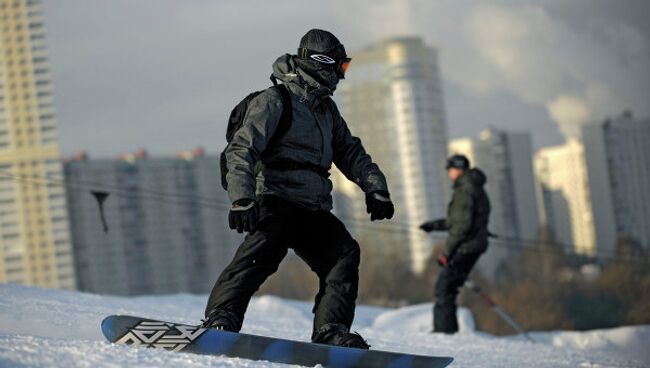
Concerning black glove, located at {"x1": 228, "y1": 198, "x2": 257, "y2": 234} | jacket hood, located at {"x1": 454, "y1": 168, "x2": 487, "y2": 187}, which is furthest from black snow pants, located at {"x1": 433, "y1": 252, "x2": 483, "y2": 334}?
black glove, located at {"x1": 228, "y1": 198, "x2": 257, "y2": 234}

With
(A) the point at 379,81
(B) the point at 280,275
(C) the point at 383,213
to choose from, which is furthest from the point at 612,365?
(A) the point at 379,81

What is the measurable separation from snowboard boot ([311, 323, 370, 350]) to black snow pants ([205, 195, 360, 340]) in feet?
0.10

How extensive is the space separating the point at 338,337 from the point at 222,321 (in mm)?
498

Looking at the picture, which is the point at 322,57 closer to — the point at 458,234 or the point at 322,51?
the point at 322,51

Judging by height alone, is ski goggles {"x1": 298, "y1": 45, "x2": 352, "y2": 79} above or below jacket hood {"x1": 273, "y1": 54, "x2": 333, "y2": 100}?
above

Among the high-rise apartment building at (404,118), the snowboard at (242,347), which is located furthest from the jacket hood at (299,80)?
the high-rise apartment building at (404,118)

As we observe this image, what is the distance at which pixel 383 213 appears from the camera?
231 inches

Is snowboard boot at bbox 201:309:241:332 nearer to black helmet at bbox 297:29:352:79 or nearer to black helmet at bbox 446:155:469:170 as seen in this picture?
black helmet at bbox 297:29:352:79

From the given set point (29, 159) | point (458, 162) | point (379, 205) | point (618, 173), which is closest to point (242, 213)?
point (379, 205)

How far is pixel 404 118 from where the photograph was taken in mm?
158250

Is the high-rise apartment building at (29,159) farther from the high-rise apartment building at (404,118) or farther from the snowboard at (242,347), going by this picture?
the snowboard at (242,347)

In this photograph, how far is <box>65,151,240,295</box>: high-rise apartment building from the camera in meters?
136

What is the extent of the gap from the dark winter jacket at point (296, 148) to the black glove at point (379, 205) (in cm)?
3

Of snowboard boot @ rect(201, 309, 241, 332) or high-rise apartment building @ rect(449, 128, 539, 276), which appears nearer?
snowboard boot @ rect(201, 309, 241, 332)
